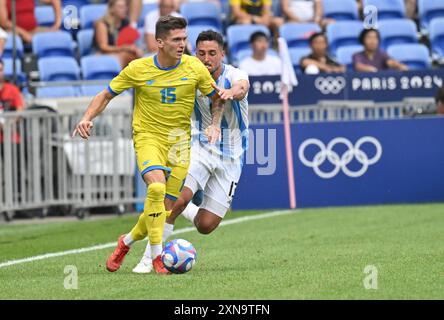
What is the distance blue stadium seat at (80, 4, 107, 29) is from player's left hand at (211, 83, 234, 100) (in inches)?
470

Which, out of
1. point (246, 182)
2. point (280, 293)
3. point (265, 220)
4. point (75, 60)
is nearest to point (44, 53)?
point (75, 60)

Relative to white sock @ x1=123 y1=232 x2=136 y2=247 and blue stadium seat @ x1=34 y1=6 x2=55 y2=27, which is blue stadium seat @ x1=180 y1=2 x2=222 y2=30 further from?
white sock @ x1=123 y1=232 x2=136 y2=247

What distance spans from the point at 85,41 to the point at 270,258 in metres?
11.1

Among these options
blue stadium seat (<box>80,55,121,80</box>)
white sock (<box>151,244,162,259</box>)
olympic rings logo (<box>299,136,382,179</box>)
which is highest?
blue stadium seat (<box>80,55,121,80</box>)

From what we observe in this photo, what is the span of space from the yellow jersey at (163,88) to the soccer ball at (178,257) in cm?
93

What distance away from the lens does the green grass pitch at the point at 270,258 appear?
30.0ft

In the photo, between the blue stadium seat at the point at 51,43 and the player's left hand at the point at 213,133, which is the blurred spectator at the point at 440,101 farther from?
the player's left hand at the point at 213,133

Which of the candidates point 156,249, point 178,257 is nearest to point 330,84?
point 156,249

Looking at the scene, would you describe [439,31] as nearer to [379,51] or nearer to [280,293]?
[379,51]

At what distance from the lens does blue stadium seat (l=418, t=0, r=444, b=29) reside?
23359 mm

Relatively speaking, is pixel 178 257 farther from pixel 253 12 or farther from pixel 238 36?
pixel 253 12

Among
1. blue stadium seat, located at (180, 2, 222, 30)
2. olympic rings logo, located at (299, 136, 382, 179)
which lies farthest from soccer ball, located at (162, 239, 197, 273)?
blue stadium seat, located at (180, 2, 222, 30)

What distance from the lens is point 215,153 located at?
11797 mm

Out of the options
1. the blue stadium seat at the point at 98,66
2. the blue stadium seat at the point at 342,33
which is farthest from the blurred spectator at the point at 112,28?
the blue stadium seat at the point at 342,33
